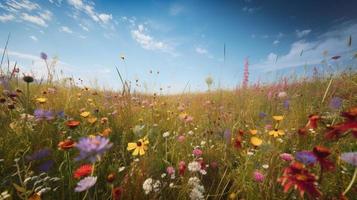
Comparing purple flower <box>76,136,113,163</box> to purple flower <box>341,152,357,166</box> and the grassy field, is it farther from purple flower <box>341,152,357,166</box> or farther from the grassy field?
purple flower <box>341,152,357,166</box>

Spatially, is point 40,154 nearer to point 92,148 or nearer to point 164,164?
point 164,164

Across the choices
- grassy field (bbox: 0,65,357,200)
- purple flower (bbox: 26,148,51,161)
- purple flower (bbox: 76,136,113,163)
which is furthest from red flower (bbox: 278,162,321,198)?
purple flower (bbox: 26,148,51,161)

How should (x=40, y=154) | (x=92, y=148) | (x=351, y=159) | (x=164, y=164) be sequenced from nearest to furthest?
(x=92, y=148), (x=351, y=159), (x=40, y=154), (x=164, y=164)

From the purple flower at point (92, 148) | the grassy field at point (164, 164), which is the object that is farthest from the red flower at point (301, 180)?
the purple flower at point (92, 148)

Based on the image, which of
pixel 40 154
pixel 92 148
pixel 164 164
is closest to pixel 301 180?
pixel 92 148

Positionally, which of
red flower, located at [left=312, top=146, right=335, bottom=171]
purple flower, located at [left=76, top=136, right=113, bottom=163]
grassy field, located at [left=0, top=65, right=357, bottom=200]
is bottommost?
grassy field, located at [left=0, top=65, right=357, bottom=200]

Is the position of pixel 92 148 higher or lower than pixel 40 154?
higher

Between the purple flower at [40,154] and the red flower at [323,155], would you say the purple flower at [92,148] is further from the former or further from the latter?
the purple flower at [40,154]

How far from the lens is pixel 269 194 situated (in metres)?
1.30

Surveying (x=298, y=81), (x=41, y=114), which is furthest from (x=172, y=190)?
(x=298, y=81)

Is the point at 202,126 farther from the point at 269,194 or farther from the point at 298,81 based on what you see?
the point at 298,81

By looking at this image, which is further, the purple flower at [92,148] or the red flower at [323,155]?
the red flower at [323,155]

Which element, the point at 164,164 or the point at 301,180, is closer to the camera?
the point at 301,180

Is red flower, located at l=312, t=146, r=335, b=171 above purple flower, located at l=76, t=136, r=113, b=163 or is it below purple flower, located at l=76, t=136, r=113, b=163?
below
